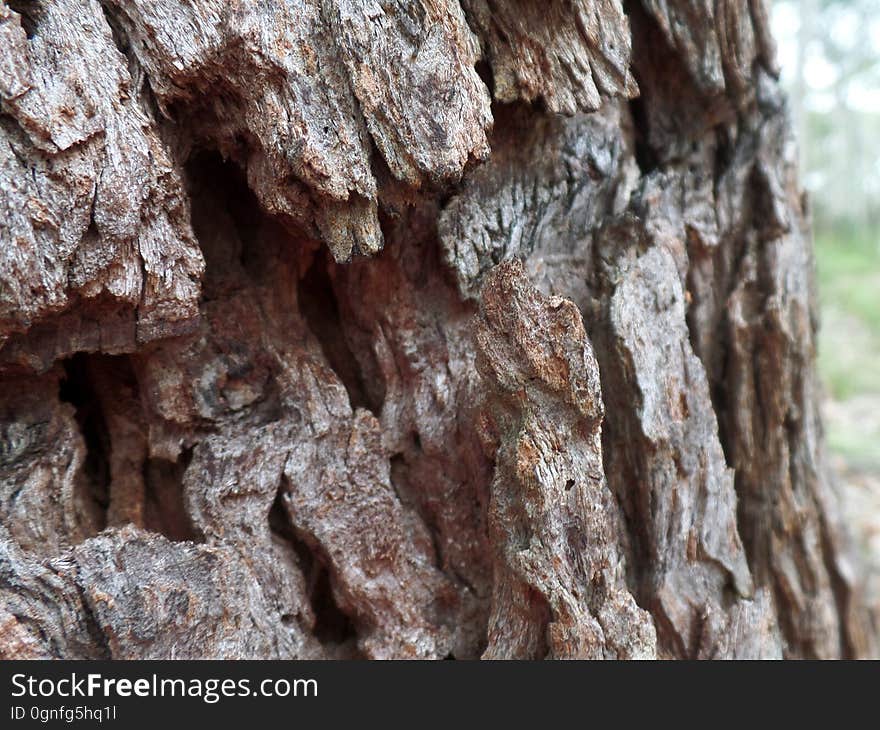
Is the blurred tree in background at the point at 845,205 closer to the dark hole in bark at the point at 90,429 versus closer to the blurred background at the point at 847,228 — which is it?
the blurred background at the point at 847,228

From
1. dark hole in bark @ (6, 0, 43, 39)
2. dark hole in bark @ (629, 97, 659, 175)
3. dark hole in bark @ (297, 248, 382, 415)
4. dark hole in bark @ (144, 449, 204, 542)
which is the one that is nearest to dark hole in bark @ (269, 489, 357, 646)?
dark hole in bark @ (144, 449, 204, 542)

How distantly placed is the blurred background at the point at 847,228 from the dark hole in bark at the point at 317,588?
2.08 metres

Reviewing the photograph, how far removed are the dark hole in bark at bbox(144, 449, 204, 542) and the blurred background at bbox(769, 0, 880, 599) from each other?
2.26 m

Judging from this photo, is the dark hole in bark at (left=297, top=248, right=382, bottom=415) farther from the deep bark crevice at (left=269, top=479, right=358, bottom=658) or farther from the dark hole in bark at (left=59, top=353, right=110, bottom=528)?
the dark hole in bark at (left=59, top=353, right=110, bottom=528)

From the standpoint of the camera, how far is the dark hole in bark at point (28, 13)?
1.33m

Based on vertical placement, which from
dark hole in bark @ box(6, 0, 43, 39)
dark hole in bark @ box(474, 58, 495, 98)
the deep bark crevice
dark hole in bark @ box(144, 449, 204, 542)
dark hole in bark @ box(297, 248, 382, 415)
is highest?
dark hole in bark @ box(474, 58, 495, 98)

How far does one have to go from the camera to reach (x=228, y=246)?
1686 mm

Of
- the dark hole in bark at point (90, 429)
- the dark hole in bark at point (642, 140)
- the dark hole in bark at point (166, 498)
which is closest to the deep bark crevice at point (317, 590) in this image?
the dark hole in bark at point (166, 498)

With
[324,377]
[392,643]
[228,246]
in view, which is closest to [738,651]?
[392,643]

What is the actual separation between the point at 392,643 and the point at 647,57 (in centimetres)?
173

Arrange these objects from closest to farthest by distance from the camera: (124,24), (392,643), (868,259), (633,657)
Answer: (124,24) < (633,657) < (392,643) < (868,259)

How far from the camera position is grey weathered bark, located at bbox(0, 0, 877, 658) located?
138 centimetres

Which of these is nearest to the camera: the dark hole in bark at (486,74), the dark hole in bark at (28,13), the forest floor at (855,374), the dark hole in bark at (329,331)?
the dark hole in bark at (28,13)
